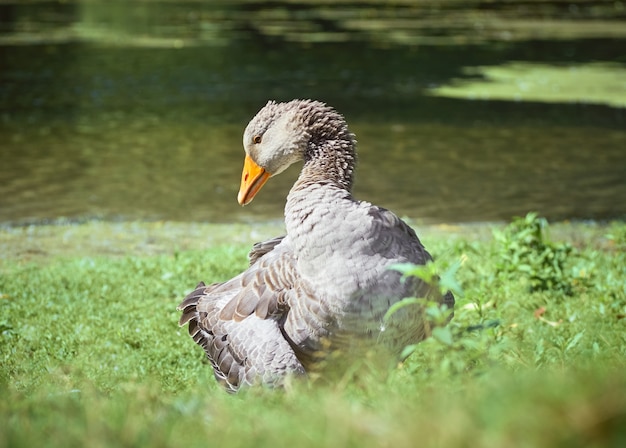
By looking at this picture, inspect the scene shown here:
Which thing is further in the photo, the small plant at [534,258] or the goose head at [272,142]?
the small plant at [534,258]

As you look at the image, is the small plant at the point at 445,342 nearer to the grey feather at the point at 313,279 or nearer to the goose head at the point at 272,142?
the grey feather at the point at 313,279

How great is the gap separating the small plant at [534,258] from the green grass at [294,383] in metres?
0.02

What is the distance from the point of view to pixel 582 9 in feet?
116

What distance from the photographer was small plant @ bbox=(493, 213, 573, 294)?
709 centimetres

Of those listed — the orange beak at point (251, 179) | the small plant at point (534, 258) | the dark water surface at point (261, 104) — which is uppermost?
the orange beak at point (251, 179)

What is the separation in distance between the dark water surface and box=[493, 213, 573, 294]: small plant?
3384 mm

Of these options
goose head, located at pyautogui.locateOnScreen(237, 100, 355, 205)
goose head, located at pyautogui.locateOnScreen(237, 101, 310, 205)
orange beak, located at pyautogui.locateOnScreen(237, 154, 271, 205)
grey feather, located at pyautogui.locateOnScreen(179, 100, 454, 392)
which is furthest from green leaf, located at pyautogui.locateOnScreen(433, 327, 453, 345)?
orange beak, located at pyautogui.locateOnScreen(237, 154, 271, 205)

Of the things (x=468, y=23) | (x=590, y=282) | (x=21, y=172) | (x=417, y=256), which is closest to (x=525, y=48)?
(x=468, y=23)

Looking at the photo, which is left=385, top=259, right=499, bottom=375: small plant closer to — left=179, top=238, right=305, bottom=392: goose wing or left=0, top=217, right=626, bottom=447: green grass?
left=0, top=217, right=626, bottom=447: green grass

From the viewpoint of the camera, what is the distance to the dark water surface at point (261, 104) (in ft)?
37.8

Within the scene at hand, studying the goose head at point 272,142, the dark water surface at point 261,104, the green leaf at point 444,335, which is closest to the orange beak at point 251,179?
the goose head at point 272,142

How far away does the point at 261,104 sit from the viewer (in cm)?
1712

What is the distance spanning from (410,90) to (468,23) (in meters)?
12.6

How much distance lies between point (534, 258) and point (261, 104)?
10.6 m
